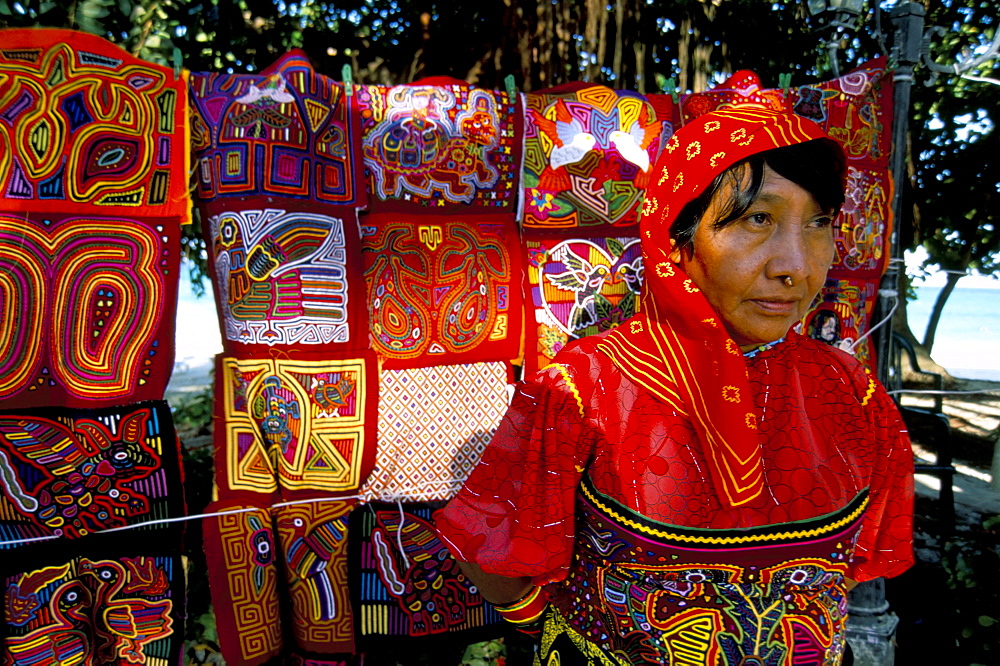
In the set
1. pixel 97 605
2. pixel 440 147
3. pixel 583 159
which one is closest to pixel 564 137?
pixel 583 159

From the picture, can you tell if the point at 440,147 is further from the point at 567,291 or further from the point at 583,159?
the point at 567,291

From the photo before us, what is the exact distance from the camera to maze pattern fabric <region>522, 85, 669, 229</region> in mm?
2264

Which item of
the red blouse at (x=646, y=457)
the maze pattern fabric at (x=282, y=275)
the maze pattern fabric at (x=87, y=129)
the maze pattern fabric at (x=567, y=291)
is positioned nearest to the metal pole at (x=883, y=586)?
the maze pattern fabric at (x=567, y=291)

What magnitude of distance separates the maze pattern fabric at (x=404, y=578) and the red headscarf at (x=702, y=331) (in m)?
1.27

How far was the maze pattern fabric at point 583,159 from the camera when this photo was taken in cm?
226

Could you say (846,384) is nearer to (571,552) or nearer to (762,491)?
(762,491)

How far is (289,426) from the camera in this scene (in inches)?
78.2

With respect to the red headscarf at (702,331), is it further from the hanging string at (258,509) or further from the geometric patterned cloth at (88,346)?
the geometric patterned cloth at (88,346)

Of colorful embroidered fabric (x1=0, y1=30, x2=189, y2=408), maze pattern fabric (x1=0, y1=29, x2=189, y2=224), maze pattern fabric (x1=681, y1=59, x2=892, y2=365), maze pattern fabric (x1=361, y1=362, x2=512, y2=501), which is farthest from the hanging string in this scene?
maze pattern fabric (x1=681, y1=59, x2=892, y2=365)

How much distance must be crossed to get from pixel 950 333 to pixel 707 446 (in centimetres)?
2227

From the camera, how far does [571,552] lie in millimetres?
1152

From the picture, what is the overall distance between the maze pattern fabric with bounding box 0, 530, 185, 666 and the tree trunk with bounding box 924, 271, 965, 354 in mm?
5097

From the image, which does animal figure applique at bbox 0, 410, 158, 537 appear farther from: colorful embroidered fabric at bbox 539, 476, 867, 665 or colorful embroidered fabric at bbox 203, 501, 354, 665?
colorful embroidered fabric at bbox 539, 476, 867, 665

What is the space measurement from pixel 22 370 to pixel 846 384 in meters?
2.03
